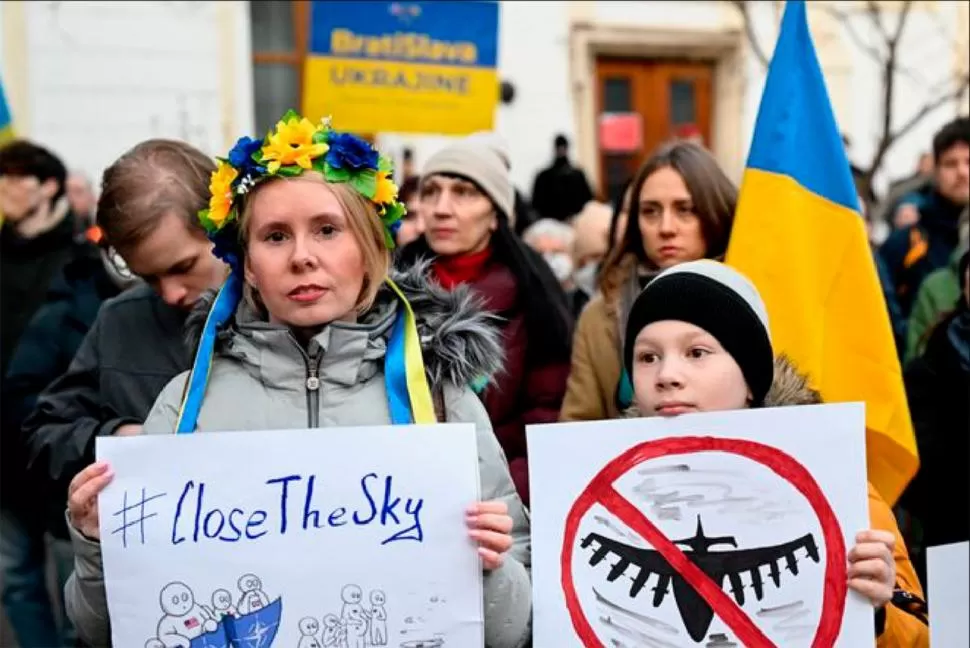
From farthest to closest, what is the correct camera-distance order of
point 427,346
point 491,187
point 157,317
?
point 491,187
point 157,317
point 427,346

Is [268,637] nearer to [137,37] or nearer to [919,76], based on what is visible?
[137,37]

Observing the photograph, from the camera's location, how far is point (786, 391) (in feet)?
7.48

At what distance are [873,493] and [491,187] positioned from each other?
1.60 meters

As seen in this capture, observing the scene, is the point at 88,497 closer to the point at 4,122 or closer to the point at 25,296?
the point at 25,296

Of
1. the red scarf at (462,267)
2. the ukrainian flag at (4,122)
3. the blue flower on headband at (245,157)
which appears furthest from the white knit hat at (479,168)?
the ukrainian flag at (4,122)

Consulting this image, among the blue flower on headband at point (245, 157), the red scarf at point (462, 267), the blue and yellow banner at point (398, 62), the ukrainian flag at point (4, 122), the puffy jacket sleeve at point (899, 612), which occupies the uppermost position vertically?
the blue and yellow banner at point (398, 62)

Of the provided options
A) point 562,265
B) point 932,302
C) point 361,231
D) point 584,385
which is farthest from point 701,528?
point 562,265

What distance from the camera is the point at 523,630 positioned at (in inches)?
81.3

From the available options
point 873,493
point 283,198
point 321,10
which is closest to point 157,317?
point 283,198

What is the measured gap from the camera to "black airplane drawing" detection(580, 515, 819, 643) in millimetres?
2033

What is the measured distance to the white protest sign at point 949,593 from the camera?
2.10 metres

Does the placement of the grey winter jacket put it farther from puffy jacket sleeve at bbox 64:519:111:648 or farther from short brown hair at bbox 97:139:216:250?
short brown hair at bbox 97:139:216:250

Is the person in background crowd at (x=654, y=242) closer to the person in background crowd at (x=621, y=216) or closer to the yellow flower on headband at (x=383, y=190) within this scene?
the person in background crowd at (x=621, y=216)

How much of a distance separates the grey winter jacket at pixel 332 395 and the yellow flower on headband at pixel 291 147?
275 mm
